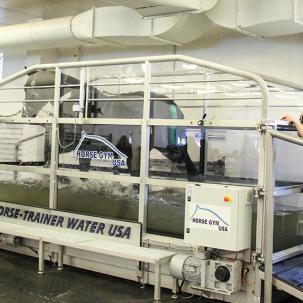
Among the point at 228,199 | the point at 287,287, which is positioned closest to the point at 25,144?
the point at 228,199

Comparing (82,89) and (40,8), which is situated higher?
(40,8)

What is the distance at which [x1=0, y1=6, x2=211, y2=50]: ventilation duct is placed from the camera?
586 centimetres

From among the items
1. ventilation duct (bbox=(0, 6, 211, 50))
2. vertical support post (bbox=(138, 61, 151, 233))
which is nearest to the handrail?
vertical support post (bbox=(138, 61, 151, 233))

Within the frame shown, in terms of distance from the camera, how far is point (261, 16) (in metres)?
5.07

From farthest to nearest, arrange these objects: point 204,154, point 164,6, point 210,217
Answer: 1. point 164,6
2. point 204,154
3. point 210,217

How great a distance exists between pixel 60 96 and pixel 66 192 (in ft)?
3.34

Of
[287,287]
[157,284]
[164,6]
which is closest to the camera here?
[287,287]

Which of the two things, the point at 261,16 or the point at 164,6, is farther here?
the point at 261,16

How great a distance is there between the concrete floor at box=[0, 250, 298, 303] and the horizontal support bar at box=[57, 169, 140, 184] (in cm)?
92

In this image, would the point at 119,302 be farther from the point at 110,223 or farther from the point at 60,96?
the point at 60,96

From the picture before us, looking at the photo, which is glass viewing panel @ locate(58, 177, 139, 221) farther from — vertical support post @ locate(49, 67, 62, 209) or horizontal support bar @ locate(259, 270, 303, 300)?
horizontal support bar @ locate(259, 270, 303, 300)

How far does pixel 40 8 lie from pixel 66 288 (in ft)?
18.0

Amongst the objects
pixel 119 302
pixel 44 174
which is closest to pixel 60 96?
pixel 44 174

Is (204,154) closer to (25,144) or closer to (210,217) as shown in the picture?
(210,217)
